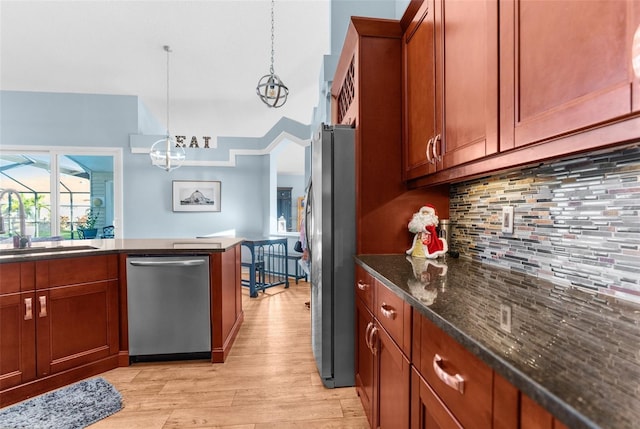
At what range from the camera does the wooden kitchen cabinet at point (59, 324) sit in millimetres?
1811

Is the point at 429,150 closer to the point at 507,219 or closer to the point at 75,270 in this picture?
Answer: the point at 507,219

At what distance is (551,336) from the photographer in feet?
2.08

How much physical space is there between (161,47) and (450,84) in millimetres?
3838

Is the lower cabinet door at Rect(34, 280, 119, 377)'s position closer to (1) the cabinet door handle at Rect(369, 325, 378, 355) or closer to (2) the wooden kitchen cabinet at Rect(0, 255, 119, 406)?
(2) the wooden kitchen cabinet at Rect(0, 255, 119, 406)

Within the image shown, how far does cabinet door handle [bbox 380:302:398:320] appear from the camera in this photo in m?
1.12

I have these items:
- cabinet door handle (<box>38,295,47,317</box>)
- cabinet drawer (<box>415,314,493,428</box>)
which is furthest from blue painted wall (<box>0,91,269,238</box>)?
cabinet drawer (<box>415,314,493,428</box>)

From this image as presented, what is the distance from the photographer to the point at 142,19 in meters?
3.28

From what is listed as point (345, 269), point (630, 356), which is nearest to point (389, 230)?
point (345, 269)

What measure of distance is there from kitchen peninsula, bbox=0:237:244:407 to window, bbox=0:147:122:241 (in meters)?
3.24

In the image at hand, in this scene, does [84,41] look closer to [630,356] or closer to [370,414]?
[370,414]

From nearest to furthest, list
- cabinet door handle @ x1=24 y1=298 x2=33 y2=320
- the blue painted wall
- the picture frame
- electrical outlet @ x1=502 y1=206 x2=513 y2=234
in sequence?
electrical outlet @ x1=502 y1=206 x2=513 y2=234 → cabinet door handle @ x1=24 y1=298 x2=33 y2=320 → the blue painted wall → the picture frame

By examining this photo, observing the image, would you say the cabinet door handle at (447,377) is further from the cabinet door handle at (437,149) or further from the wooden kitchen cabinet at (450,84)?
the cabinet door handle at (437,149)

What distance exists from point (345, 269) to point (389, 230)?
372 mm

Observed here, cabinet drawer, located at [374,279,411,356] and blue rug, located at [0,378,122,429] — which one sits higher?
cabinet drawer, located at [374,279,411,356]
